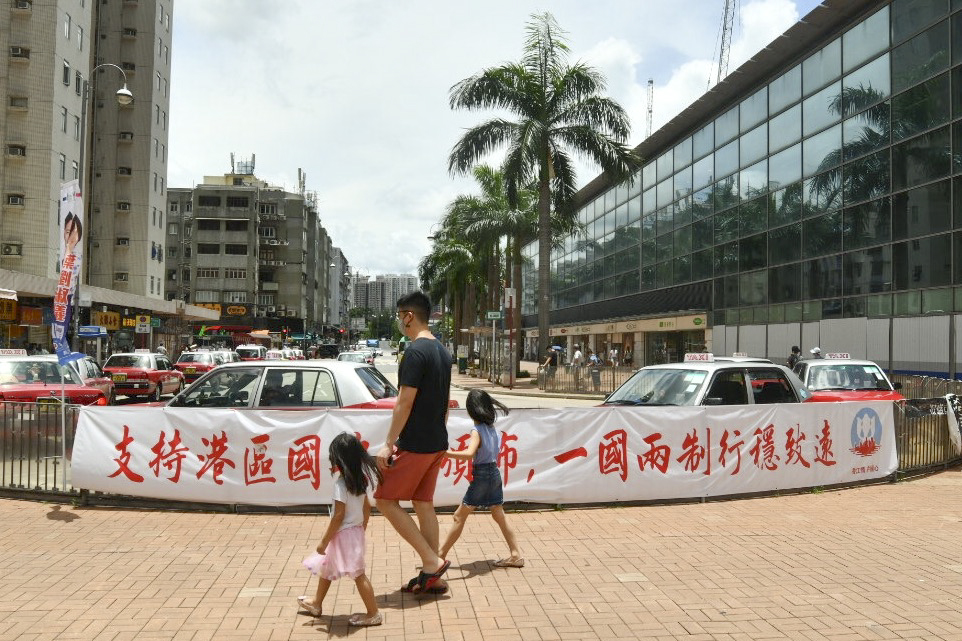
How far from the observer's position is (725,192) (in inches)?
1454

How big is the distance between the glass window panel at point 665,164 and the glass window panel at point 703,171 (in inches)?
120

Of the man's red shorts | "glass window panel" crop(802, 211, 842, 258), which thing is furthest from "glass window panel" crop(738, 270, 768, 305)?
the man's red shorts

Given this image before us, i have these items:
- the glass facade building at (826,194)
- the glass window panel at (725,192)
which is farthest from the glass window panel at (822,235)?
the glass window panel at (725,192)

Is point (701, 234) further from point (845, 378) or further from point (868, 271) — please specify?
point (845, 378)

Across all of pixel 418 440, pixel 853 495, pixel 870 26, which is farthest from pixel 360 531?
pixel 870 26

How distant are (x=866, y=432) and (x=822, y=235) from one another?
68.8 ft

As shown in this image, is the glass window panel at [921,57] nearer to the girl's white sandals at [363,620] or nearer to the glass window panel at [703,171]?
the glass window panel at [703,171]

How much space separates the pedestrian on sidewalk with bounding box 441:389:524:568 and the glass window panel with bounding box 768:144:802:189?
28.1 meters

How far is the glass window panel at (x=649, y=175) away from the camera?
46.1 metres

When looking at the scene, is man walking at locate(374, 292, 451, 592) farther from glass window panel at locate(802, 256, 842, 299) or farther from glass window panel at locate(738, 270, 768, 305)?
glass window panel at locate(738, 270, 768, 305)

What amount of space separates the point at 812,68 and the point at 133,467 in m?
29.5

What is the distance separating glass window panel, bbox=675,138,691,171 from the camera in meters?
41.3

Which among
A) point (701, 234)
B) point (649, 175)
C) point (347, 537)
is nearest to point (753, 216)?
point (701, 234)

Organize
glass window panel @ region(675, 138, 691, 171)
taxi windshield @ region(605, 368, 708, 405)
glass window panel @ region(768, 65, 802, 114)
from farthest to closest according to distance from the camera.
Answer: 1. glass window panel @ region(675, 138, 691, 171)
2. glass window panel @ region(768, 65, 802, 114)
3. taxi windshield @ region(605, 368, 708, 405)
